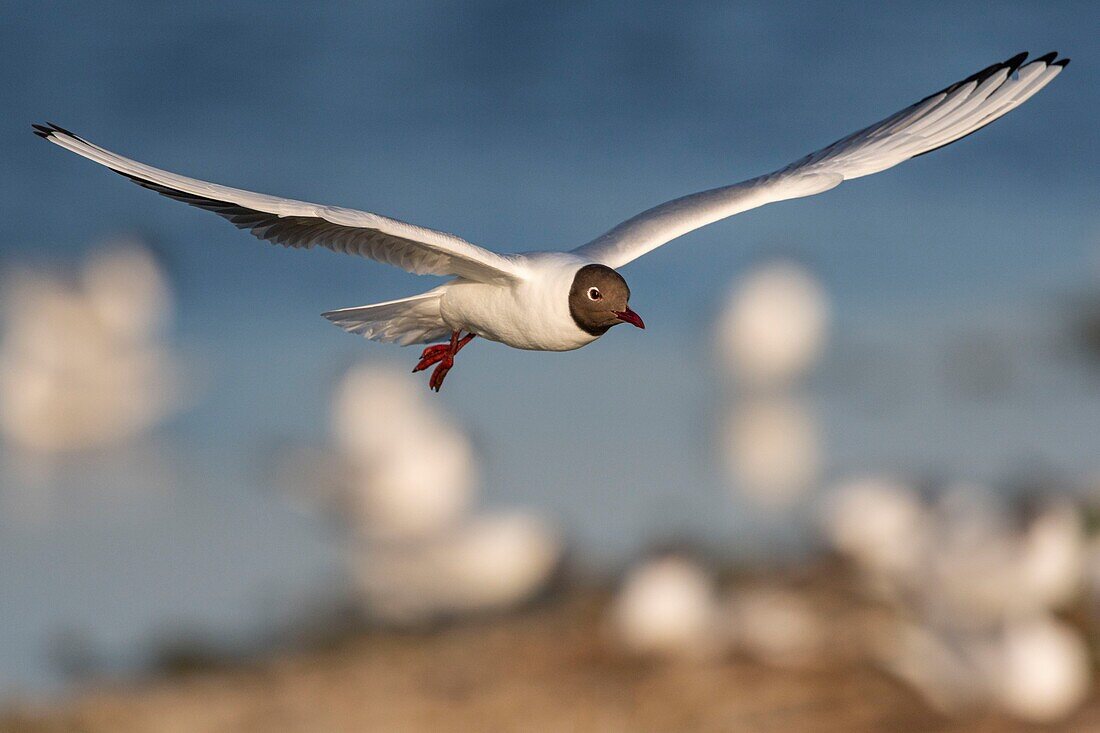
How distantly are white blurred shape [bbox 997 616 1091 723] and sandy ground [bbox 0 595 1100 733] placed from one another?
4.9 inches

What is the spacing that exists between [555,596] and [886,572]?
7.77 ft

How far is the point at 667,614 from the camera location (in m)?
10.2

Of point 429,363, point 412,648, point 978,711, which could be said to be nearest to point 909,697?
point 978,711

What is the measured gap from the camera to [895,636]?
32.8ft

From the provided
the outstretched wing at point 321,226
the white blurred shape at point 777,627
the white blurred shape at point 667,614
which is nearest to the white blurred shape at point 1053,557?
the white blurred shape at point 777,627

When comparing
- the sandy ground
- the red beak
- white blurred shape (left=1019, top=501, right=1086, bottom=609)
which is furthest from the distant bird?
white blurred shape (left=1019, top=501, right=1086, bottom=609)

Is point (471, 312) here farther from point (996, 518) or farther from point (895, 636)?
point (996, 518)

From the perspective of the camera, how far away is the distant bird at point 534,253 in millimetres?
3674

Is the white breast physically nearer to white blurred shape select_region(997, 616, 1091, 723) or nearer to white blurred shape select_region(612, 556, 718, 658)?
white blurred shape select_region(612, 556, 718, 658)

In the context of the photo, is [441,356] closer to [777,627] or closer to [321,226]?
[321,226]

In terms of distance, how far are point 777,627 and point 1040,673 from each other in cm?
170

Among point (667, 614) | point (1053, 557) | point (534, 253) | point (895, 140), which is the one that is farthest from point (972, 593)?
point (534, 253)

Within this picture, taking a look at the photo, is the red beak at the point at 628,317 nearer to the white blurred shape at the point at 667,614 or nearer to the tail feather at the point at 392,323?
the tail feather at the point at 392,323

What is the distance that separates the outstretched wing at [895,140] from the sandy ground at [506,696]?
4920 millimetres
